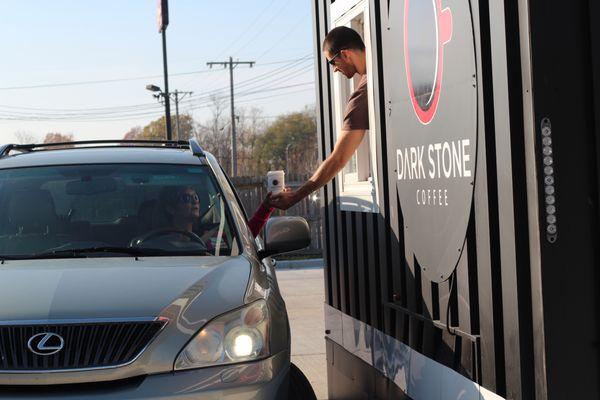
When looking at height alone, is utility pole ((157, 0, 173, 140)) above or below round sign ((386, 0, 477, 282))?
above

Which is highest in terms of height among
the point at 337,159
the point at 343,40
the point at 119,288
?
the point at 343,40

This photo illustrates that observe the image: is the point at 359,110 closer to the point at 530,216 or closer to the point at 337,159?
the point at 337,159

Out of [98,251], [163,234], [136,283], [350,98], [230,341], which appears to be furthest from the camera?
[350,98]

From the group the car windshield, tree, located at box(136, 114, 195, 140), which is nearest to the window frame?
the car windshield

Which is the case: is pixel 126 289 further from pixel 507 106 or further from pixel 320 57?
pixel 320 57

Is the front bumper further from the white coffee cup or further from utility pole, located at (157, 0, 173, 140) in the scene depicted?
utility pole, located at (157, 0, 173, 140)

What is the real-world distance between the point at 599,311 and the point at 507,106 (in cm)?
77

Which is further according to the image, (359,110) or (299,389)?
(359,110)

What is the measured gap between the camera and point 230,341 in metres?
3.72

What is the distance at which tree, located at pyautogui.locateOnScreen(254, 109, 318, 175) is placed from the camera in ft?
279

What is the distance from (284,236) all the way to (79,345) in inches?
59.4

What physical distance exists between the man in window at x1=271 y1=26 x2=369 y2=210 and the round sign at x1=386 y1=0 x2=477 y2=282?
2.39 feet

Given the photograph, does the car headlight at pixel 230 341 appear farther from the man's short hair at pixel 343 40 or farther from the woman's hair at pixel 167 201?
the man's short hair at pixel 343 40

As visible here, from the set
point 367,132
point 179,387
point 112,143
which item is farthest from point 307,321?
point 179,387
